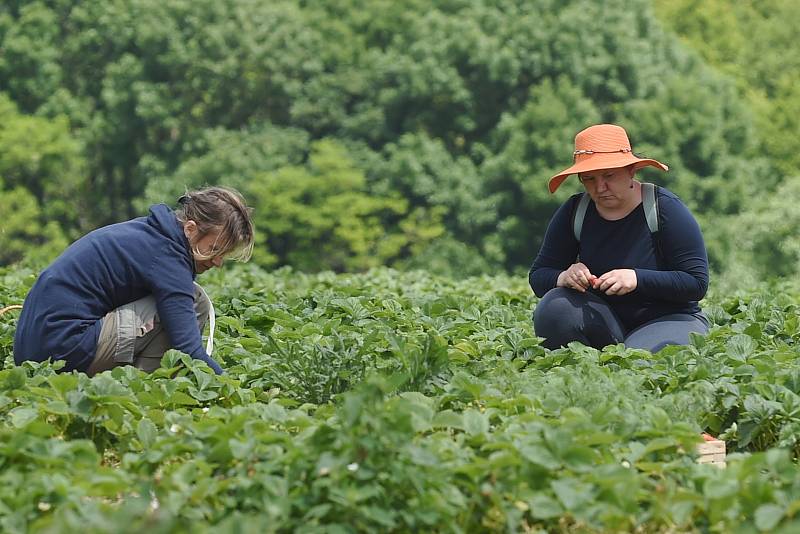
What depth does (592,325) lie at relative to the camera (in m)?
6.08

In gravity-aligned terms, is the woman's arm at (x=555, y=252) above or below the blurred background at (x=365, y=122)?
above

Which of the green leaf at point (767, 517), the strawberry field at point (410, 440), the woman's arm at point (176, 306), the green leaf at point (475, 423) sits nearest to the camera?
the green leaf at point (767, 517)

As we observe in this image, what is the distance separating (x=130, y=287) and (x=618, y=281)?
213 cm

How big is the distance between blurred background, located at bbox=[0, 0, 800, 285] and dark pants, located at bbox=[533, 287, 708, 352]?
26.7 metres

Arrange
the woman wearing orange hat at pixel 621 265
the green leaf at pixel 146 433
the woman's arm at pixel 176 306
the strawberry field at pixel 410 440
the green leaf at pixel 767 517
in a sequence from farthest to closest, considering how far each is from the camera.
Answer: the woman wearing orange hat at pixel 621 265 < the woman's arm at pixel 176 306 < the green leaf at pixel 146 433 < the strawberry field at pixel 410 440 < the green leaf at pixel 767 517

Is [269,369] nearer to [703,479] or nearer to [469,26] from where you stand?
[703,479]

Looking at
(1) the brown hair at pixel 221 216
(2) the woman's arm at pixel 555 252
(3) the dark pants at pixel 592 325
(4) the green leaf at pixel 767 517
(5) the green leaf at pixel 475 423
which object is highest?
(1) the brown hair at pixel 221 216

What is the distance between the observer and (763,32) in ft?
172

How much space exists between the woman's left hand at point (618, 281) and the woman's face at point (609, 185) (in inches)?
14.0

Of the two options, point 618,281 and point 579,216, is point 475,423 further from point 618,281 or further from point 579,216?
point 579,216

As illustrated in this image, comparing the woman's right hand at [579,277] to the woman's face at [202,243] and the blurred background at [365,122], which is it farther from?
the blurred background at [365,122]

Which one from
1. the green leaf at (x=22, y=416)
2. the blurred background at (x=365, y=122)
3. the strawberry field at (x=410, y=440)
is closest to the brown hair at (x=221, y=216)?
the strawberry field at (x=410, y=440)

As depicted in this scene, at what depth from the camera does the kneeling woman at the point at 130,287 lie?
5.24 m

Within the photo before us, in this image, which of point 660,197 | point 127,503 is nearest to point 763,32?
point 660,197
